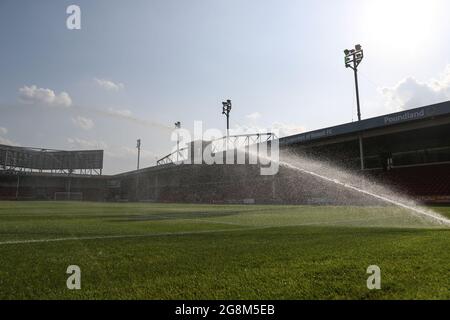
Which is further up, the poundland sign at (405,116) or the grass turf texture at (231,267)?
the poundland sign at (405,116)

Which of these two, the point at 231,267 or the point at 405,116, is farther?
the point at 405,116

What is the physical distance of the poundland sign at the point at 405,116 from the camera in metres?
30.8

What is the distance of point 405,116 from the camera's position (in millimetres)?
31938

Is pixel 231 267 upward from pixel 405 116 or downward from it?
downward

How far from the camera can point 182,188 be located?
76.8 meters

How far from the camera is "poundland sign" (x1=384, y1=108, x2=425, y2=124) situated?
30778 millimetres

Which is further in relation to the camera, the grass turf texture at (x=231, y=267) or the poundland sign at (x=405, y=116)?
the poundland sign at (x=405, y=116)

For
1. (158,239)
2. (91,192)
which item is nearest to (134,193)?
(91,192)

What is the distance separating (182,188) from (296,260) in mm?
73031
